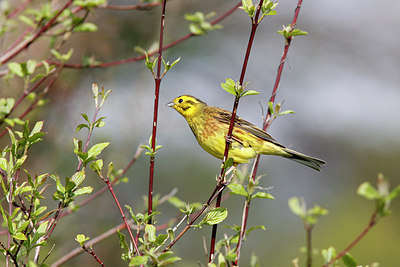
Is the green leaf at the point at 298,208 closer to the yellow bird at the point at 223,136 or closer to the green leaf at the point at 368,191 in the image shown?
the green leaf at the point at 368,191

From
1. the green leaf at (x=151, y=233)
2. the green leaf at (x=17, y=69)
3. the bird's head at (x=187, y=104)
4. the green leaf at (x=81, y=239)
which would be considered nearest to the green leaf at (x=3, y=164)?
the green leaf at (x=81, y=239)

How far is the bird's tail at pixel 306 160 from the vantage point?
11.0 ft

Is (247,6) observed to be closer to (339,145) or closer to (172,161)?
(172,161)

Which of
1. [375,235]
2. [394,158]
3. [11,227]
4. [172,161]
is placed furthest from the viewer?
[394,158]

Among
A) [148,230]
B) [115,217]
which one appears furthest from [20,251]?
[115,217]

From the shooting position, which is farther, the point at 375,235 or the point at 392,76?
the point at 392,76

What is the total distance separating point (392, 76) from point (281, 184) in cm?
340

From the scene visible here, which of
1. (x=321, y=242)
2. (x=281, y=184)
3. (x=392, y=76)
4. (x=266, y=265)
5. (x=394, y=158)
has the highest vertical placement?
(x=392, y=76)

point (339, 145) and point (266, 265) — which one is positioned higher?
point (339, 145)

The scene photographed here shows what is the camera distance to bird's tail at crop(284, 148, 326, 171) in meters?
3.36

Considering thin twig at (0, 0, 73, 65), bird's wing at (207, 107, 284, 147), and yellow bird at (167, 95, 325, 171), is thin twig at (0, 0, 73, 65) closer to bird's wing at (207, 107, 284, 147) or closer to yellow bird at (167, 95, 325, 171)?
yellow bird at (167, 95, 325, 171)

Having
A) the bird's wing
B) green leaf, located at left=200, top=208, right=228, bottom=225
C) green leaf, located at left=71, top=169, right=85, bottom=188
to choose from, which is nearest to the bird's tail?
the bird's wing

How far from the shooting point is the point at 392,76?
10430 millimetres

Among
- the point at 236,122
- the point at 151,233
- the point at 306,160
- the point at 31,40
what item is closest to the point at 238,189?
the point at 151,233
